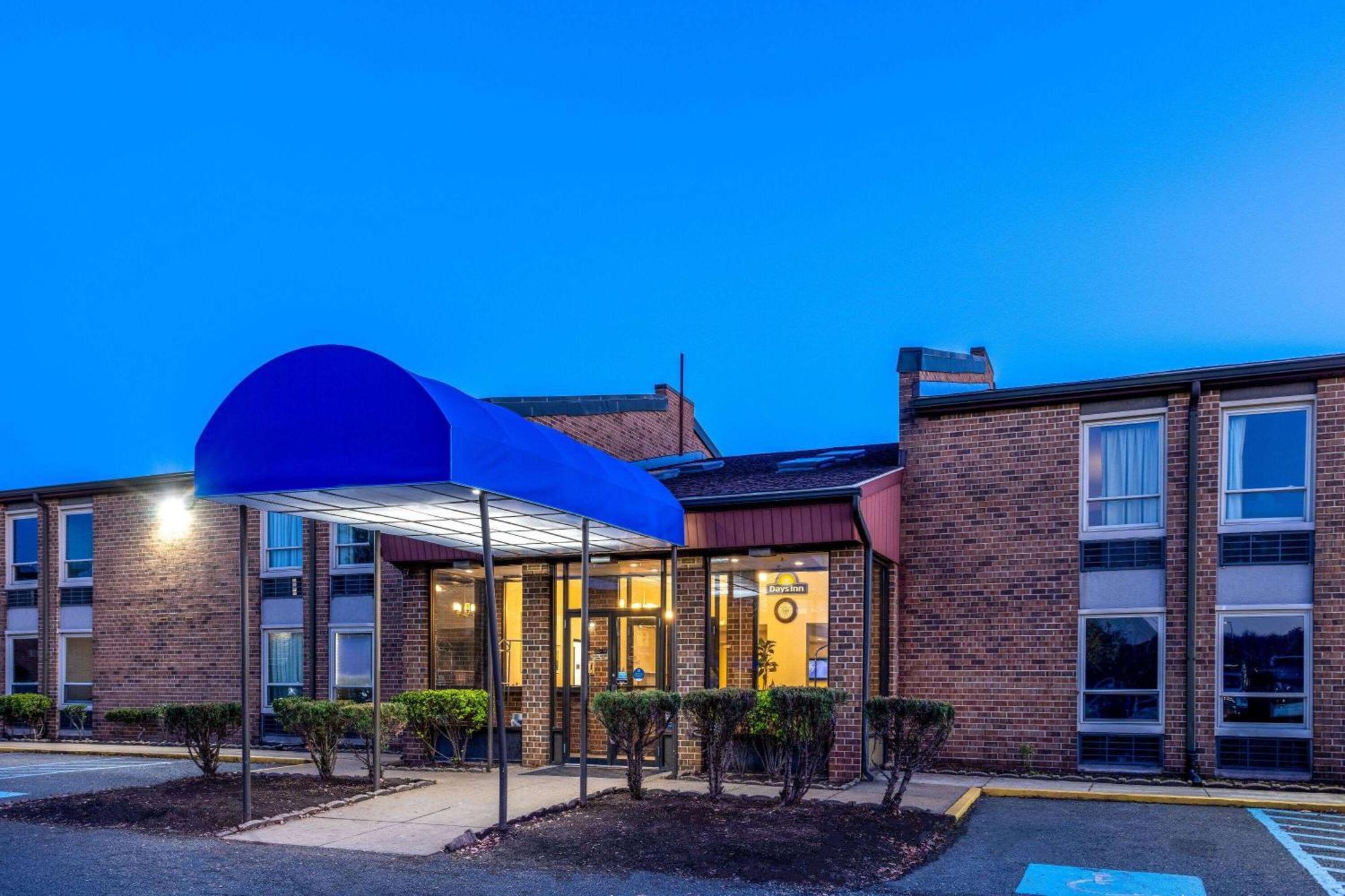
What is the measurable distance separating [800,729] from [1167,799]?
445cm

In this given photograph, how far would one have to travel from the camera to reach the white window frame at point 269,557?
19.0 meters

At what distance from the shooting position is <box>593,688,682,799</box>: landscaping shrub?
11141 millimetres

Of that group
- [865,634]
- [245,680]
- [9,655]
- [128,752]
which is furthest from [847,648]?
[9,655]

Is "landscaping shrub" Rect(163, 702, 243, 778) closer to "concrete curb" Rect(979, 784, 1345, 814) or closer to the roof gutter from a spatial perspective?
"concrete curb" Rect(979, 784, 1345, 814)

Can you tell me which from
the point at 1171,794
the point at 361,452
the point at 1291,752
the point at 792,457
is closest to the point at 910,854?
→ the point at 1171,794

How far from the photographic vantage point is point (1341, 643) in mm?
12328

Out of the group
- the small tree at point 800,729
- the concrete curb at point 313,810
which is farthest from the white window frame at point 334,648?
the small tree at point 800,729

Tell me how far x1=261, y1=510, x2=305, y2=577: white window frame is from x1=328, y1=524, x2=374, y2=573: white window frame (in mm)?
685

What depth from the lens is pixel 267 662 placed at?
19156 millimetres

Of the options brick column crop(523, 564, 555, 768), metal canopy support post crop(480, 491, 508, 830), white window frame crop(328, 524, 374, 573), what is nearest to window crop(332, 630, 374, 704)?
white window frame crop(328, 524, 374, 573)

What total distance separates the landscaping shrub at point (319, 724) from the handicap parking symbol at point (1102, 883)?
25.1 feet

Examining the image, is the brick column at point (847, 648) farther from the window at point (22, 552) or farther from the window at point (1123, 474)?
the window at point (22, 552)

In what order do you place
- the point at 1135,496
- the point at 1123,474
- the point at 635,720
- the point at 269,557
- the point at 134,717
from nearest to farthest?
the point at 635,720
the point at 1135,496
the point at 1123,474
the point at 134,717
the point at 269,557

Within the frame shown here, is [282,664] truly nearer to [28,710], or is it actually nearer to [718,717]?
[28,710]
